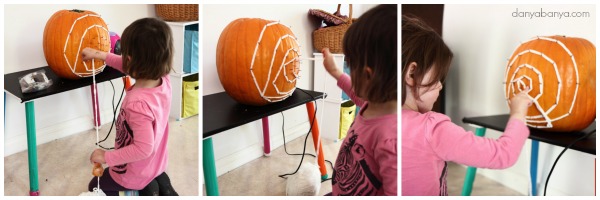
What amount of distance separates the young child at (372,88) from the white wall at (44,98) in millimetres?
399

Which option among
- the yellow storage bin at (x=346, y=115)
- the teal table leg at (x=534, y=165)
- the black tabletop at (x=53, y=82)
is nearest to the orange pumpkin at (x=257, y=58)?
the yellow storage bin at (x=346, y=115)

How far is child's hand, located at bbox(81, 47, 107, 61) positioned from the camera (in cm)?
92

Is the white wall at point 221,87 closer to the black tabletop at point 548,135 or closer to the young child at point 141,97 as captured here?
the young child at point 141,97

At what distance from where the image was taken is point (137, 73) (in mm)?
958

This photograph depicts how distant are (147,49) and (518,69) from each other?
0.68 m

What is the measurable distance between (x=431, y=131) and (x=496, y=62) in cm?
19

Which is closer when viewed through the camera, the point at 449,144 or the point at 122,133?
the point at 449,144

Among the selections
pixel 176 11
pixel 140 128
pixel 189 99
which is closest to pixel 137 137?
pixel 140 128

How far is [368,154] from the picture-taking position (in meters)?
0.92

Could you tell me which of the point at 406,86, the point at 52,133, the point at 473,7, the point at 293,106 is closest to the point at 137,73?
the point at 52,133

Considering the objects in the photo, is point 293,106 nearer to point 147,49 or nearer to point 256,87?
point 256,87

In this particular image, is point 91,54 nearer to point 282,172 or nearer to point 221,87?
point 221,87

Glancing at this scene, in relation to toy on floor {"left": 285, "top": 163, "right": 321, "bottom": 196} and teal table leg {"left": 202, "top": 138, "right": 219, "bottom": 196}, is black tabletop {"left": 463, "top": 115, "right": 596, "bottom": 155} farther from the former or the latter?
teal table leg {"left": 202, "top": 138, "right": 219, "bottom": 196}

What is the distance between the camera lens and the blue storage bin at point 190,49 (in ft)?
3.12
